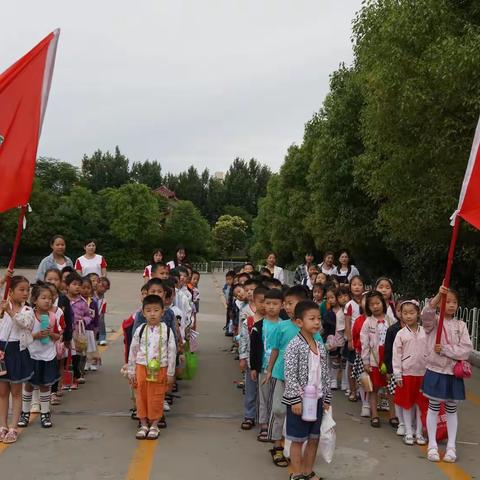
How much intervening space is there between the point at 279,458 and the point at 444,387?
154 cm

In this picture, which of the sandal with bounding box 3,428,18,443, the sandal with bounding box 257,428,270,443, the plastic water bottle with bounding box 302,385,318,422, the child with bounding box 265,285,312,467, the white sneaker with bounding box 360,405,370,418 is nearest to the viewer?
the plastic water bottle with bounding box 302,385,318,422

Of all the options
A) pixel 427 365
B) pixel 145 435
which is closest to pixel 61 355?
pixel 145 435

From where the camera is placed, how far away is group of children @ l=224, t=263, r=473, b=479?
469 centimetres

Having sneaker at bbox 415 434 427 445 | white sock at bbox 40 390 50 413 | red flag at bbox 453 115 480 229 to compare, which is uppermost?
red flag at bbox 453 115 480 229

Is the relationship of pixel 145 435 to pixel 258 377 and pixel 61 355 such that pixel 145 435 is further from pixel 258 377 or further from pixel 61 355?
pixel 61 355

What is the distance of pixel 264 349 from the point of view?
19.0 feet

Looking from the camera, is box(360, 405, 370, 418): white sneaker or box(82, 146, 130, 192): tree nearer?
box(360, 405, 370, 418): white sneaker

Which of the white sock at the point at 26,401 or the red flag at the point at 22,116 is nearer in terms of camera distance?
the red flag at the point at 22,116

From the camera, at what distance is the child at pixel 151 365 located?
19.2ft

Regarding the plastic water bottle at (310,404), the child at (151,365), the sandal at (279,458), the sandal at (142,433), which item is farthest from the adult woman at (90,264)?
the plastic water bottle at (310,404)

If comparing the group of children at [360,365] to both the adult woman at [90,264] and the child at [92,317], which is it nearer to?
the child at [92,317]

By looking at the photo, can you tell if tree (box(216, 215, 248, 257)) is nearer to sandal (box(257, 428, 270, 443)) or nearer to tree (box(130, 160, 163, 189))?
tree (box(130, 160, 163, 189))

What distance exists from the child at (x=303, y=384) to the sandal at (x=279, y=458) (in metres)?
0.42

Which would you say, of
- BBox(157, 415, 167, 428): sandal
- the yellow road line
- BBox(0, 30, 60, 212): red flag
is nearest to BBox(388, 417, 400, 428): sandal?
BBox(157, 415, 167, 428): sandal
